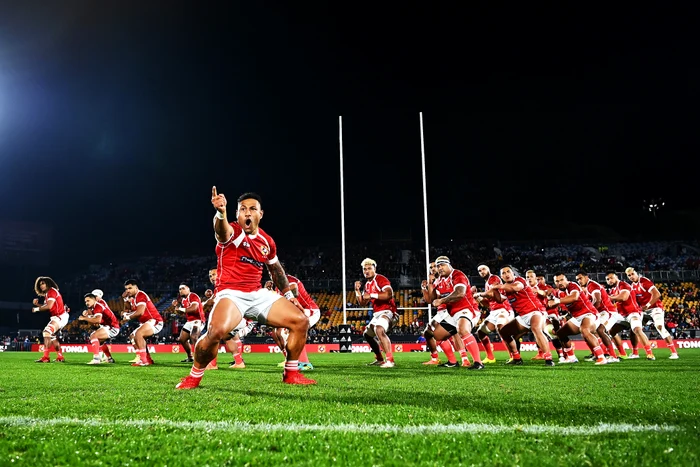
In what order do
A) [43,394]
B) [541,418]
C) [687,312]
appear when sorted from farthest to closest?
[687,312], [43,394], [541,418]

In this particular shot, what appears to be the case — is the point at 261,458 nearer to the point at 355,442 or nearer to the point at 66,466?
the point at 355,442

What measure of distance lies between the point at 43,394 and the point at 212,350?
184 centimetres

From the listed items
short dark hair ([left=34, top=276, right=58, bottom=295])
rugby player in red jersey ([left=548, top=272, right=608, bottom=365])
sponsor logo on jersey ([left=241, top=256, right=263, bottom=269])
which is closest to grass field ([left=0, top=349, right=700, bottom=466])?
sponsor logo on jersey ([left=241, top=256, right=263, bottom=269])

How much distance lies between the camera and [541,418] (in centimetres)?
376

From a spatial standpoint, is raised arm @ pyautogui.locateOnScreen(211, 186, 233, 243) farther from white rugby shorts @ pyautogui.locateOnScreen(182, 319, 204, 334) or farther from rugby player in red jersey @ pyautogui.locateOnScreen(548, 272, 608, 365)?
rugby player in red jersey @ pyautogui.locateOnScreen(548, 272, 608, 365)

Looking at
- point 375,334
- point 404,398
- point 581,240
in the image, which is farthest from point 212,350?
point 581,240

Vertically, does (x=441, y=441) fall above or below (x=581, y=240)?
below

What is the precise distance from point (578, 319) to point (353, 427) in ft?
33.9

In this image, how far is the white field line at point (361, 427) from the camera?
322 centimetres

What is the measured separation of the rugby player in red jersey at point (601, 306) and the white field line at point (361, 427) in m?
9.96

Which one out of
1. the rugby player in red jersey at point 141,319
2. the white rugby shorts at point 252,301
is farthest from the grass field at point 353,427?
the rugby player in red jersey at point 141,319

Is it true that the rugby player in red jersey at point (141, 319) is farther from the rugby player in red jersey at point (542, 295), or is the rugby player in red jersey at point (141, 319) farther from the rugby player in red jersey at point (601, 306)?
the rugby player in red jersey at point (601, 306)

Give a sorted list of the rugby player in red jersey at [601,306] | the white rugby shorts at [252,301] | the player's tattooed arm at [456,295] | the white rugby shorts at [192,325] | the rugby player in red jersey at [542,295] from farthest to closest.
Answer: the white rugby shorts at [192,325] < the rugby player in red jersey at [542,295] < the rugby player in red jersey at [601,306] < the player's tattooed arm at [456,295] < the white rugby shorts at [252,301]

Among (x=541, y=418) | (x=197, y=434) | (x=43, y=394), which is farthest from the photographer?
(x=43, y=394)
